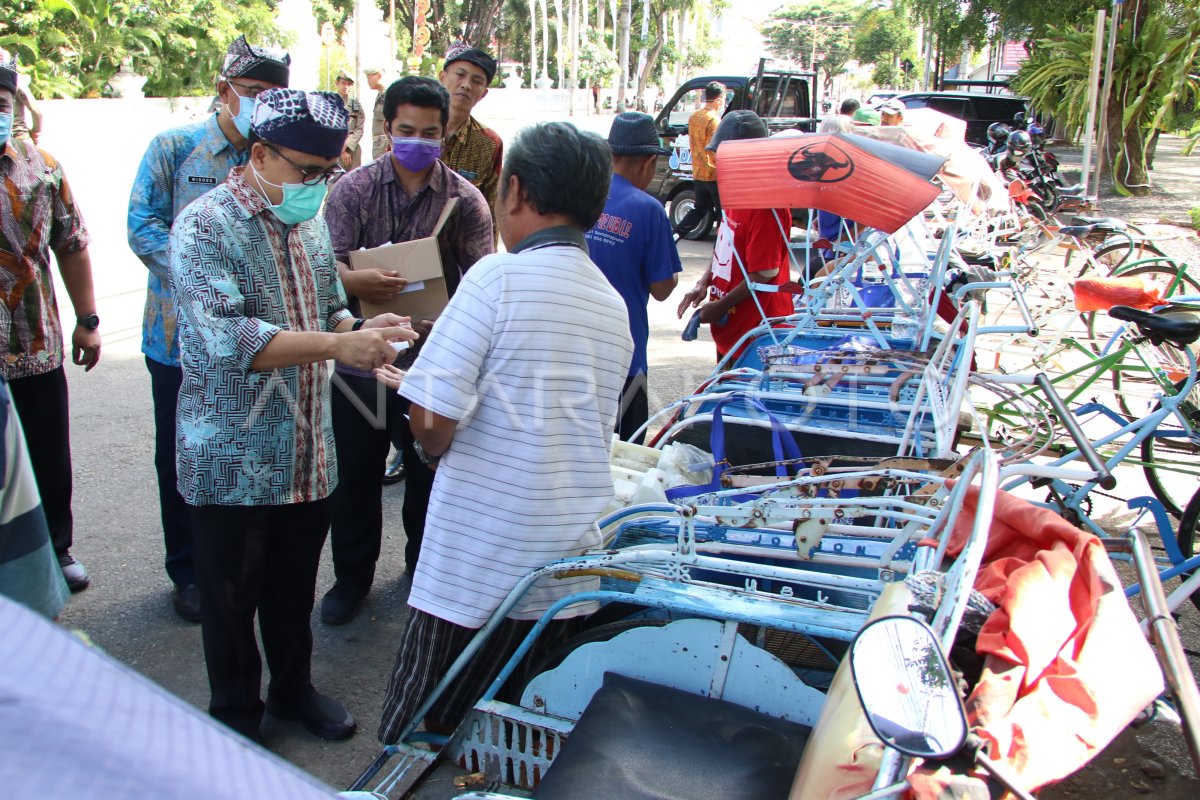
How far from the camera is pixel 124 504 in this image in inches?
166

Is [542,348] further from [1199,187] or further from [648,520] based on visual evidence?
[1199,187]

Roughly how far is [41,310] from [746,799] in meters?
2.83

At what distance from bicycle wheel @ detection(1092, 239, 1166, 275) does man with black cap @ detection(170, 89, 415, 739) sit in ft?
21.9

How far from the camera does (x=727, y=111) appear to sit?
12.2 m

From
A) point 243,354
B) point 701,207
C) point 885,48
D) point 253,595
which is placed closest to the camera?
point 243,354

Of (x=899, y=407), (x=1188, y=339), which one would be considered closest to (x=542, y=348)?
(x=899, y=407)

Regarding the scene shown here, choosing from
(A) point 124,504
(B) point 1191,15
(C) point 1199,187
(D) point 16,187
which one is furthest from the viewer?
(C) point 1199,187

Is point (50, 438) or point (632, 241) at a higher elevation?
point (632, 241)

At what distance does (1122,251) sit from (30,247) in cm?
783

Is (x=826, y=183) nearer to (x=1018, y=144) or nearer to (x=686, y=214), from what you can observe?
(x=686, y=214)

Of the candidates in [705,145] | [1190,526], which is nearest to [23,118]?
[1190,526]

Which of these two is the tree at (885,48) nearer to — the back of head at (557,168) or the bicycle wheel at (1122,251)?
the bicycle wheel at (1122,251)

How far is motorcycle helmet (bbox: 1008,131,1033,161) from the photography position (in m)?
12.8

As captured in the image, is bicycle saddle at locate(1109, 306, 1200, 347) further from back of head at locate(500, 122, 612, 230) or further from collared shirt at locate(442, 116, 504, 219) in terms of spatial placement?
collared shirt at locate(442, 116, 504, 219)
